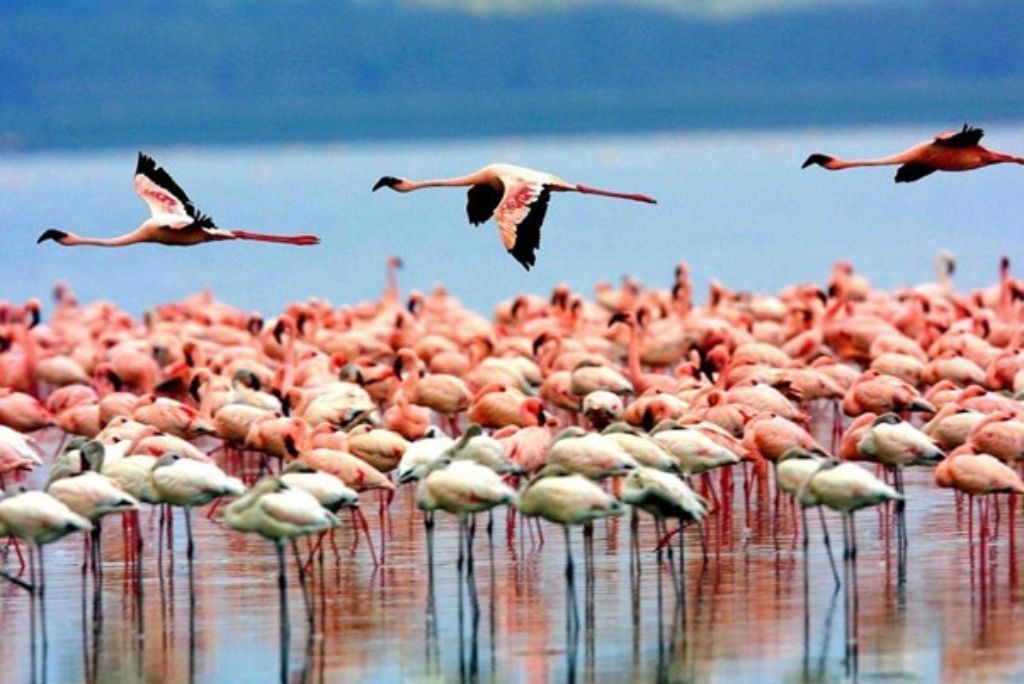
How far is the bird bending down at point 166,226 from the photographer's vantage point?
591 inches

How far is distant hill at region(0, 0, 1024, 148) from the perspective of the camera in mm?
115375

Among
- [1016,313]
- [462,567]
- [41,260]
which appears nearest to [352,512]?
[462,567]

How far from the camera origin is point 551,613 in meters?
11.2

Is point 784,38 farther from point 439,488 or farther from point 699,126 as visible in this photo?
point 439,488

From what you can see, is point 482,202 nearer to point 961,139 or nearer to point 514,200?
point 514,200

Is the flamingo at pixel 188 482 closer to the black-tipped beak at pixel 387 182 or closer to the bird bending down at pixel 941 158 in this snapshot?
the black-tipped beak at pixel 387 182

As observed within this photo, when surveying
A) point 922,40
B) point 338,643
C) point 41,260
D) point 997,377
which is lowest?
point 338,643

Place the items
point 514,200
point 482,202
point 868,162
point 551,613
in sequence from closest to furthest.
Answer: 1. point 551,613
2. point 514,200
3. point 482,202
4. point 868,162

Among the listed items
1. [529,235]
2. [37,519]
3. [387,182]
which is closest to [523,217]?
[529,235]

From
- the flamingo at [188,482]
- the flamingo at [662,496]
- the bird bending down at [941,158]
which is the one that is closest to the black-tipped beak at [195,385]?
the bird bending down at [941,158]

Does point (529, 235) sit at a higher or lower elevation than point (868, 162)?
lower

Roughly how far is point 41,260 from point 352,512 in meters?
37.5

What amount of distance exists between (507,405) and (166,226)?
7.57ft

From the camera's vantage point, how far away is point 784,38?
125 m
